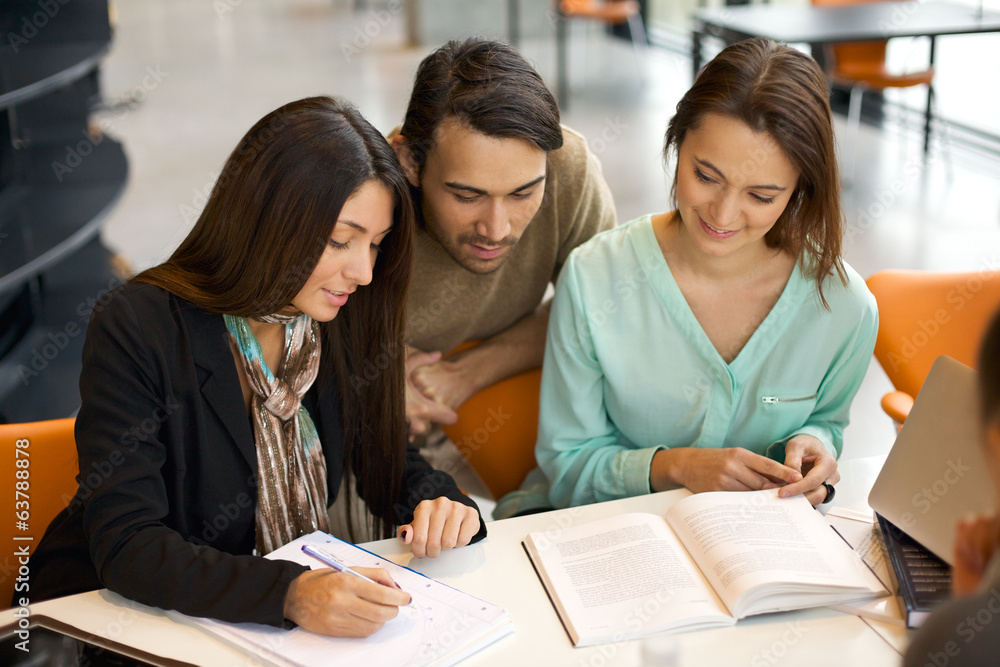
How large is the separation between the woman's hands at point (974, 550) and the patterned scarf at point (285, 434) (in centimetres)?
106

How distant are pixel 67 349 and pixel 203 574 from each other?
2458 mm

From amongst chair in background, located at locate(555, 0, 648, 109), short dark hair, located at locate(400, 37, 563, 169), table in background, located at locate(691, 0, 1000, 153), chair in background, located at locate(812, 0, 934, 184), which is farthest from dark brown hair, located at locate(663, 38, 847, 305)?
chair in background, located at locate(555, 0, 648, 109)

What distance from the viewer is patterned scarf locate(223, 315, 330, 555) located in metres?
1.42

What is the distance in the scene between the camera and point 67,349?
129 inches

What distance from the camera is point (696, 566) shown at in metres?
1.23

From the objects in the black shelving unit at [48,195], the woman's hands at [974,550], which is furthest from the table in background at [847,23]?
the woman's hands at [974,550]

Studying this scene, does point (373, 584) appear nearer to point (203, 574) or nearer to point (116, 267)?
point (203, 574)

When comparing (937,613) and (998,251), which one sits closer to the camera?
(937,613)

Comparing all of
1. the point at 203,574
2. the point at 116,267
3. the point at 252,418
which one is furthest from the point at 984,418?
the point at 116,267

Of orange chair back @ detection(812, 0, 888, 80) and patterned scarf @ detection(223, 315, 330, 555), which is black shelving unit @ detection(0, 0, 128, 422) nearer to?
patterned scarf @ detection(223, 315, 330, 555)

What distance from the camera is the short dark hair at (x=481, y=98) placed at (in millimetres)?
1557

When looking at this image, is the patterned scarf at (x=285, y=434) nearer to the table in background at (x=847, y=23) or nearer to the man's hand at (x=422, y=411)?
the man's hand at (x=422, y=411)

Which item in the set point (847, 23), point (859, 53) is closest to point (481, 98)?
point (847, 23)

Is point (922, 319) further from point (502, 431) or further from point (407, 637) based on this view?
point (407, 637)
